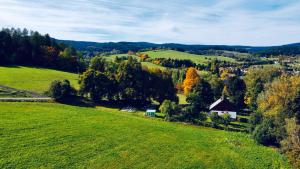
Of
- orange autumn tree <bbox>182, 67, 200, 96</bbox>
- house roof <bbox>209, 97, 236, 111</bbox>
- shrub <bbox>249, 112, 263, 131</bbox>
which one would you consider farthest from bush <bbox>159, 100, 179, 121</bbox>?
orange autumn tree <bbox>182, 67, 200, 96</bbox>

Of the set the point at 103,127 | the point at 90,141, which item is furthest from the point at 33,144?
the point at 103,127

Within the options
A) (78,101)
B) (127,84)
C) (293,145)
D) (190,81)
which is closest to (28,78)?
(78,101)

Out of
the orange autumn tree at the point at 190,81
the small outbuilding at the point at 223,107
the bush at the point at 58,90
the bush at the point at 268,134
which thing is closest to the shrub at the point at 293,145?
the bush at the point at 268,134

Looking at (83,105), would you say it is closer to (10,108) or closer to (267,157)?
(10,108)

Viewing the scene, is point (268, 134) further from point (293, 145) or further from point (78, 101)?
point (78, 101)

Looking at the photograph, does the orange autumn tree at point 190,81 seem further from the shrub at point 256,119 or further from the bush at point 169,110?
the shrub at point 256,119
